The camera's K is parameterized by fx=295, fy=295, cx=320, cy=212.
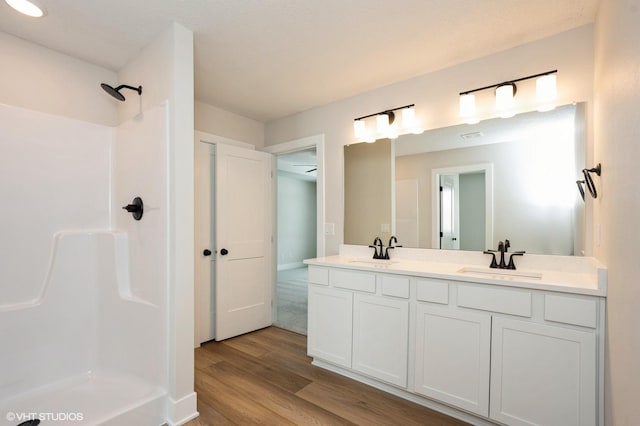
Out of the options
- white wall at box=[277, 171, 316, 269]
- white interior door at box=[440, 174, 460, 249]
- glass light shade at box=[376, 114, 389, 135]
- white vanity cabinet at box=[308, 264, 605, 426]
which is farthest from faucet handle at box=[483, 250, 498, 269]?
white wall at box=[277, 171, 316, 269]

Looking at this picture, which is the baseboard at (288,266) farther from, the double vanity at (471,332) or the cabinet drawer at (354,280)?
the cabinet drawer at (354,280)

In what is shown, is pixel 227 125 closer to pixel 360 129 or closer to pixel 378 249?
pixel 360 129

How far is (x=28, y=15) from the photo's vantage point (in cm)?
180

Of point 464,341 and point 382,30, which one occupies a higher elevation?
point 382,30

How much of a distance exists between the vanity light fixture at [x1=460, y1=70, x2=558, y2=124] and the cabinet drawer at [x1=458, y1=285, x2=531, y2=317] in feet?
4.18

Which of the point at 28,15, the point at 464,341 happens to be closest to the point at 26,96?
the point at 28,15

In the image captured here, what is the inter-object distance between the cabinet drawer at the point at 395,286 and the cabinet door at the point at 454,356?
0.14 metres

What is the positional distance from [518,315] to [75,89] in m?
3.43

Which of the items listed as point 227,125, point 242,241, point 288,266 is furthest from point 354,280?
point 288,266

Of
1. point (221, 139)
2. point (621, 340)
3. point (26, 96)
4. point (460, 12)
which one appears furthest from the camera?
point (221, 139)

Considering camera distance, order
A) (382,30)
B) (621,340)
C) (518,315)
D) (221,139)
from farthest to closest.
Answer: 1. (221,139)
2. (382,30)
3. (518,315)
4. (621,340)

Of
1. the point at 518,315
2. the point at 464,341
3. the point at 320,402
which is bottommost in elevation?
the point at 320,402

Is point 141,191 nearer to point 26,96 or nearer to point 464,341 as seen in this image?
point 26,96

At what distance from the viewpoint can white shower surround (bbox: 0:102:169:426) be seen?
1.90 metres
